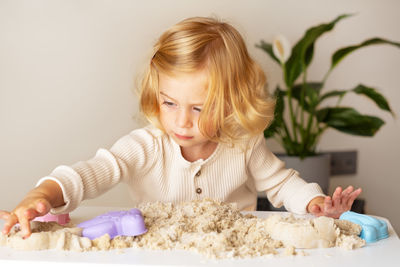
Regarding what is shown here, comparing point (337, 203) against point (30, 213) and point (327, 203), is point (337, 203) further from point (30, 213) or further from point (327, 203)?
point (30, 213)

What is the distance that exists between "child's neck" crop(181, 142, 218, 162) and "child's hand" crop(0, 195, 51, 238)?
457mm

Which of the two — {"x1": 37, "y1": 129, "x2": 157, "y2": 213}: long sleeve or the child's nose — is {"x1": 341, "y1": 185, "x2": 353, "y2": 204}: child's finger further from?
{"x1": 37, "y1": 129, "x2": 157, "y2": 213}: long sleeve

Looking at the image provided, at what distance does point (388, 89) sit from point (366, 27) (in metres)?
0.27

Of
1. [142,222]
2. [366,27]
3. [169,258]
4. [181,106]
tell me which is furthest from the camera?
[366,27]

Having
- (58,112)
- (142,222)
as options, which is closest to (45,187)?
(142,222)

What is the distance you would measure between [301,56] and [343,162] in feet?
1.81

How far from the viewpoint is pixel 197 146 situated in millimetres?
1241

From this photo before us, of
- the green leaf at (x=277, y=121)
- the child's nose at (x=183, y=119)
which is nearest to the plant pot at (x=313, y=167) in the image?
the green leaf at (x=277, y=121)

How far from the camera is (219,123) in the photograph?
3.56 feet

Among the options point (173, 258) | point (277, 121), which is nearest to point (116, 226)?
point (173, 258)

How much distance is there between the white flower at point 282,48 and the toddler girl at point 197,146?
0.63m

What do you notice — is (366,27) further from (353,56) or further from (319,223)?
(319,223)

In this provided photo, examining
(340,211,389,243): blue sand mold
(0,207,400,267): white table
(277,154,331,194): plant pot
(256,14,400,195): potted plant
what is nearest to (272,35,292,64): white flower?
(256,14,400,195): potted plant

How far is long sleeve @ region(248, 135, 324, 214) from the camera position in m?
1.18
